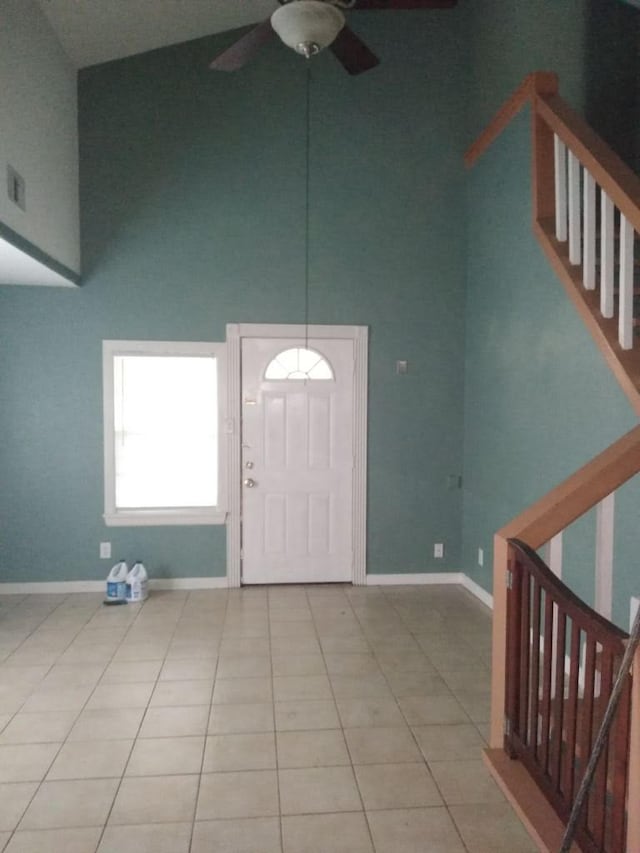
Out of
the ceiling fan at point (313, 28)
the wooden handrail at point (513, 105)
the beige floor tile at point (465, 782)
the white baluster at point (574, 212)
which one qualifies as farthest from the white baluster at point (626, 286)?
the beige floor tile at point (465, 782)

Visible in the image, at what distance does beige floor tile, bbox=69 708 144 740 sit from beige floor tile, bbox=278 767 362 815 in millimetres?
786

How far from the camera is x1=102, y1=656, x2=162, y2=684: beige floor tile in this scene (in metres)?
3.21

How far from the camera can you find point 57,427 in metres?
4.54

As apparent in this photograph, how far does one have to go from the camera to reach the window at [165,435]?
4.62 meters

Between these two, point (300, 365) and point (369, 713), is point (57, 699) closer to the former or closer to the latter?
point (369, 713)

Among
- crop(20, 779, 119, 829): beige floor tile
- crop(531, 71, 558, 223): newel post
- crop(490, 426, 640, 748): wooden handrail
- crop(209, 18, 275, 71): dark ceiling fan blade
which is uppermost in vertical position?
crop(209, 18, 275, 71): dark ceiling fan blade

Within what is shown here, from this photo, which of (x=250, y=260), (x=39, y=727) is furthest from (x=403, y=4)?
(x=39, y=727)

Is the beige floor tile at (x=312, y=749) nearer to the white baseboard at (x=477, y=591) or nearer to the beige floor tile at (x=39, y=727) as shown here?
the beige floor tile at (x=39, y=727)

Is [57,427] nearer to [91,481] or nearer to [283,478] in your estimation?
[91,481]

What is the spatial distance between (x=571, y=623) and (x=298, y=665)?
1729 millimetres

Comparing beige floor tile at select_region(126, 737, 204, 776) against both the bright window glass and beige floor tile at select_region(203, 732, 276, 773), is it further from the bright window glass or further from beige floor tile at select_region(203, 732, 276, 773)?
the bright window glass

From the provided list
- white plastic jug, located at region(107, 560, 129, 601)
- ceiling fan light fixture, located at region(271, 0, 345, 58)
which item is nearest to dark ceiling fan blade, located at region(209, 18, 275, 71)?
ceiling fan light fixture, located at region(271, 0, 345, 58)

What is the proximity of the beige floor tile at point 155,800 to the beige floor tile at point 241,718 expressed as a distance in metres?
0.37

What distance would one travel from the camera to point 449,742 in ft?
8.65
